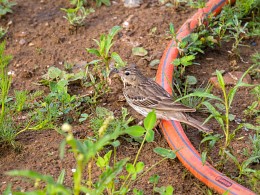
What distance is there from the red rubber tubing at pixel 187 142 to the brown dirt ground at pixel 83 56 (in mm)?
161

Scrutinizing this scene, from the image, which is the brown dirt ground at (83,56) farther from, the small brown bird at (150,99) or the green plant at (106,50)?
the green plant at (106,50)

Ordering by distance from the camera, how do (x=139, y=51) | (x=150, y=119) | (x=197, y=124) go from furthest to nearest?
(x=139, y=51)
(x=197, y=124)
(x=150, y=119)

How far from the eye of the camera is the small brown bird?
18.7 ft

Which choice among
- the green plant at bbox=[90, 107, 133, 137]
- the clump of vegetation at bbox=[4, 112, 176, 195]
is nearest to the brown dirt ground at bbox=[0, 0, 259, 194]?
the green plant at bbox=[90, 107, 133, 137]

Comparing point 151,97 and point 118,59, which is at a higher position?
point 118,59

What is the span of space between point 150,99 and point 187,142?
3.16 ft

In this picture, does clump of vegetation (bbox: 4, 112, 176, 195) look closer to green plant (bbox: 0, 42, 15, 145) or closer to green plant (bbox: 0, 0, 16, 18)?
green plant (bbox: 0, 42, 15, 145)

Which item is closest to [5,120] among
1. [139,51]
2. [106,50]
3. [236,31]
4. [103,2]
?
[106,50]

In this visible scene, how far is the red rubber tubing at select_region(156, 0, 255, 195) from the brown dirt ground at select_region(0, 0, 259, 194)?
0.53 feet

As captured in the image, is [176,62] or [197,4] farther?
[197,4]

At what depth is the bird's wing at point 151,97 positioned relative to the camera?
19.4 ft

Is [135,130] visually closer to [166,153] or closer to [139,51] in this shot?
[166,153]

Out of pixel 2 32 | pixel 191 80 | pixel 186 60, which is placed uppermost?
pixel 2 32

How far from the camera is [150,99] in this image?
6156 mm
